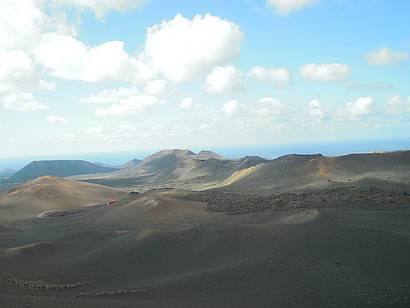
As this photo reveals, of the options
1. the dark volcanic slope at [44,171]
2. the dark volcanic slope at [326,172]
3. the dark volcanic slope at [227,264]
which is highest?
the dark volcanic slope at [44,171]

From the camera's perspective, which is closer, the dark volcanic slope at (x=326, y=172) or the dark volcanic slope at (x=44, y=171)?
the dark volcanic slope at (x=326, y=172)

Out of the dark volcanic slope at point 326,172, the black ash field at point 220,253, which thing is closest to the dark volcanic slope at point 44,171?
the dark volcanic slope at point 326,172

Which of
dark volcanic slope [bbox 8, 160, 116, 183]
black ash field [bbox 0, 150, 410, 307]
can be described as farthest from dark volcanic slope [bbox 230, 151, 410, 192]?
dark volcanic slope [bbox 8, 160, 116, 183]

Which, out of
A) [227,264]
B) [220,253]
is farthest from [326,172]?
[227,264]

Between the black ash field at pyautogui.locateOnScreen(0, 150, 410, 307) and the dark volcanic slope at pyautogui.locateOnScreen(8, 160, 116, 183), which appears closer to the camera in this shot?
the black ash field at pyautogui.locateOnScreen(0, 150, 410, 307)

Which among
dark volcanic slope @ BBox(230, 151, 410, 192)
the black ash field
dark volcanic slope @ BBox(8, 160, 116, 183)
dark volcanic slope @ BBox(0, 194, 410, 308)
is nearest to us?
dark volcanic slope @ BBox(0, 194, 410, 308)

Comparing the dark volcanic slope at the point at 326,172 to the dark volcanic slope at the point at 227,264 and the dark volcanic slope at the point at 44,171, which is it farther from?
the dark volcanic slope at the point at 44,171

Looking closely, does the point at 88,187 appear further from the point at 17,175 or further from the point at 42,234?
the point at 17,175

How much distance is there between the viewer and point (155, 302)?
47.7 ft

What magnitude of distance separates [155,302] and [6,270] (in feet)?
35.7

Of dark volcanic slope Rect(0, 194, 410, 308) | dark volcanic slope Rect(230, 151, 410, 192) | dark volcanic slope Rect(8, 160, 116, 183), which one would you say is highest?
dark volcanic slope Rect(8, 160, 116, 183)

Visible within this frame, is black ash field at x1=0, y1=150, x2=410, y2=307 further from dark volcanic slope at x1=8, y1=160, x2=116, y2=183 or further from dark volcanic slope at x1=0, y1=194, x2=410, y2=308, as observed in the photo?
dark volcanic slope at x1=8, y1=160, x2=116, y2=183

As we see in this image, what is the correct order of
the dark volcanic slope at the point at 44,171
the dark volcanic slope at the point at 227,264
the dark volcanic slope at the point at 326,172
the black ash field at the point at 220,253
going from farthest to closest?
the dark volcanic slope at the point at 44,171
the dark volcanic slope at the point at 326,172
the black ash field at the point at 220,253
the dark volcanic slope at the point at 227,264

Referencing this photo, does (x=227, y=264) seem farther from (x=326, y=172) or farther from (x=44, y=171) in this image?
(x=44, y=171)
